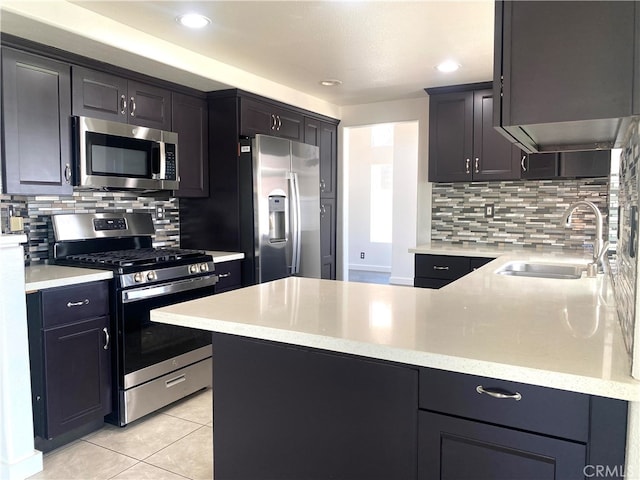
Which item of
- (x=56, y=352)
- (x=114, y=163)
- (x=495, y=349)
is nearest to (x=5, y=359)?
(x=56, y=352)

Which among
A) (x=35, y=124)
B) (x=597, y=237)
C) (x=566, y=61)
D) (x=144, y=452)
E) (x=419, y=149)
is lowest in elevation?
(x=144, y=452)

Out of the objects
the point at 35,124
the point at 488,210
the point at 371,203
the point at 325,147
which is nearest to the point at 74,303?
the point at 35,124

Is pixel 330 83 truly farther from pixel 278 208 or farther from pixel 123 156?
pixel 123 156

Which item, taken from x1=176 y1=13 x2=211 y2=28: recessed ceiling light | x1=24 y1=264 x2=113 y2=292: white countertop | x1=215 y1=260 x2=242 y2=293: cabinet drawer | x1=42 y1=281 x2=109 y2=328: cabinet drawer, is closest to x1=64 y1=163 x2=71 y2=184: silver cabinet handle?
x1=24 y1=264 x2=113 y2=292: white countertop

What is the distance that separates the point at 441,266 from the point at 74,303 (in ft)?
8.74

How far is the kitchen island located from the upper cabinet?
562 millimetres

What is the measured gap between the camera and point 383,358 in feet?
4.13

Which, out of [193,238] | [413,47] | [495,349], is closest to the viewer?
[495,349]

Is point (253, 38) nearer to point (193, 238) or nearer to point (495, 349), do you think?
point (193, 238)

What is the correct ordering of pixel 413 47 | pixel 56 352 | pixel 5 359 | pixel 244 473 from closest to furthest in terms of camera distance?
Answer: pixel 244 473 < pixel 5 359 < pixel 56 352 < pixel 413 47

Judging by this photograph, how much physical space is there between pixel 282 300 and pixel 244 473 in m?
0.59

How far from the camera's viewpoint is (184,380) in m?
3.15

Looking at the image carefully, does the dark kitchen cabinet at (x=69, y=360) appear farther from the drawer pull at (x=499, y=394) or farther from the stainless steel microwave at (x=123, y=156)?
the drawer pull at (x=499, y=394)

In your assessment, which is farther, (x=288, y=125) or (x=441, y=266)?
(x=288, y=125)
